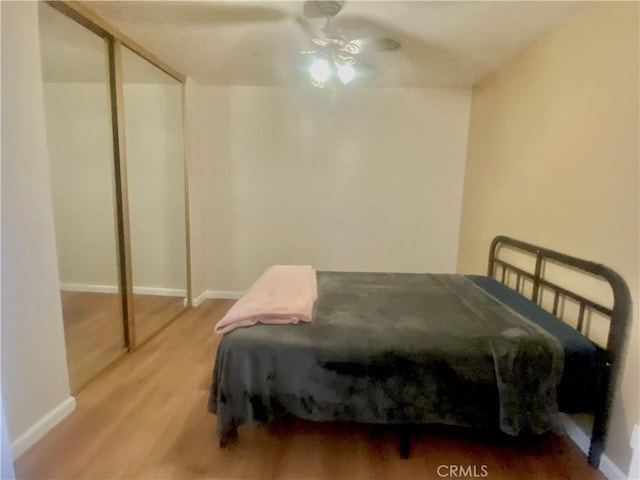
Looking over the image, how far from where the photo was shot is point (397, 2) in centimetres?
215

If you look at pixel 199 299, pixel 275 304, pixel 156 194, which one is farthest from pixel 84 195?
pixel 275 304

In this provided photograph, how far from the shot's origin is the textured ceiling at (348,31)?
2246 millimetres

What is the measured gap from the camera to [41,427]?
2.04 metres

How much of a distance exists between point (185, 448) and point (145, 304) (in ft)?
7.25

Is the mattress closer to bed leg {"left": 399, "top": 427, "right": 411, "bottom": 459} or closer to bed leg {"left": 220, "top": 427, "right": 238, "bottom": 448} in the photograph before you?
bed leg {"left": 399, "top": 427, "right": 411, "bottom": 459}

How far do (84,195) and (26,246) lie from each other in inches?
65.9

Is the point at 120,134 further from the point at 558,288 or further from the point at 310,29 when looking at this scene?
the point at 558,288

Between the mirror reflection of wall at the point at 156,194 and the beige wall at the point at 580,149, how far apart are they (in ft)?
9.78

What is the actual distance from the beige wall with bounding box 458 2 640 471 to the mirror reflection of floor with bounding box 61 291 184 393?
10.1 ft

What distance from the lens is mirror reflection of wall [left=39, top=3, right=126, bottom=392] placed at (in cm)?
282

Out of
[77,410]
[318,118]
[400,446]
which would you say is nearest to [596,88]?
[400,446]

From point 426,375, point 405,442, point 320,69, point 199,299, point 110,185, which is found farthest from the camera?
point 199,299

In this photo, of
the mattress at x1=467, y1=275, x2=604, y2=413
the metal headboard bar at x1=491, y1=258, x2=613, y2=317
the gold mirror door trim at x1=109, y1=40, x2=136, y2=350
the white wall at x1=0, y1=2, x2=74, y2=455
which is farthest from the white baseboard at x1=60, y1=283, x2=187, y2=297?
the metal headboard bar at x1=491, y1=258, x2=613, y2=317

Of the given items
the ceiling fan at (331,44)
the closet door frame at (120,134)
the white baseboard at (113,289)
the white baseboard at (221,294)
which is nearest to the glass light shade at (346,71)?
the ceiling fan at (331,44)
